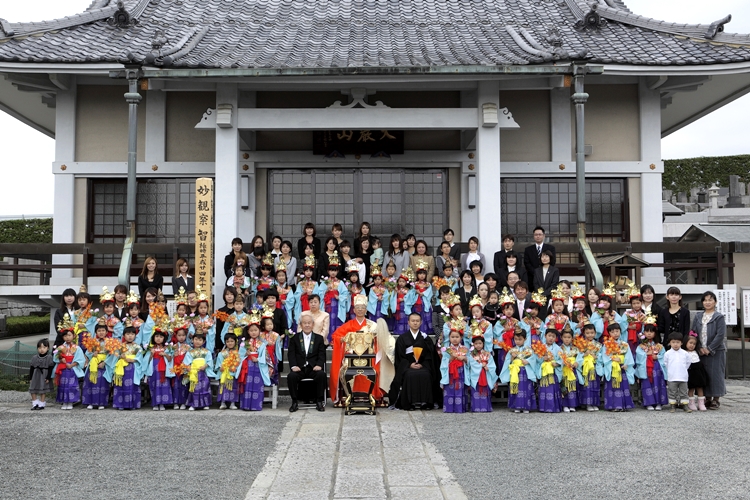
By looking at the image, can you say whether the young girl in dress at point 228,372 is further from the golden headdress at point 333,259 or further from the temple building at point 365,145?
the temple building at point 365,145

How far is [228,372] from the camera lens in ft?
29.8

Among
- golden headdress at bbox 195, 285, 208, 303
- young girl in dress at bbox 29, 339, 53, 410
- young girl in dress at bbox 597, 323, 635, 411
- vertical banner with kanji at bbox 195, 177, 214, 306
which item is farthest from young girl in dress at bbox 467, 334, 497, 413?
young girl in dress at bbox 29, 339, 53, 410

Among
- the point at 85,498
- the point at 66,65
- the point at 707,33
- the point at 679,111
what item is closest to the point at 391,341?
the point at 85,498

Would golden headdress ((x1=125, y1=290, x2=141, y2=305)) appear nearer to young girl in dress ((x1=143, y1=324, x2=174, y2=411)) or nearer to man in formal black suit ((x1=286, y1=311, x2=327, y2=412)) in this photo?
young girl in dress ((x1=143, y1=324, x2=174, y2=411))

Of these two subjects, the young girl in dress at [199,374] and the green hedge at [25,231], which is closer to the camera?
the young girl in dress at [199,374]

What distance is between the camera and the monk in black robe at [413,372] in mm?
9141

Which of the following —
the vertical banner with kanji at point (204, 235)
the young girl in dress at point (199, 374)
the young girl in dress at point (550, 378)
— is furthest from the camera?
the vertical banner with kanji at point (204, 235)

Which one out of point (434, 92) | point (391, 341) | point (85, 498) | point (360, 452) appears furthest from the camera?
point (434, 92)

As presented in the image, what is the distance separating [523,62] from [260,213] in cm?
586

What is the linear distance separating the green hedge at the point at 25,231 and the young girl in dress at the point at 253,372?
25328 millimetres

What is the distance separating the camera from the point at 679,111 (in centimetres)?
1579

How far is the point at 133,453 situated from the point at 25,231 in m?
28.3

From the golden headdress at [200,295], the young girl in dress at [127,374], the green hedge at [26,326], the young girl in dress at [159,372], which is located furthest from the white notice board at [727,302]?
the green hedge at [26,326]

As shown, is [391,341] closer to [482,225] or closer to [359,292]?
[359,292]
